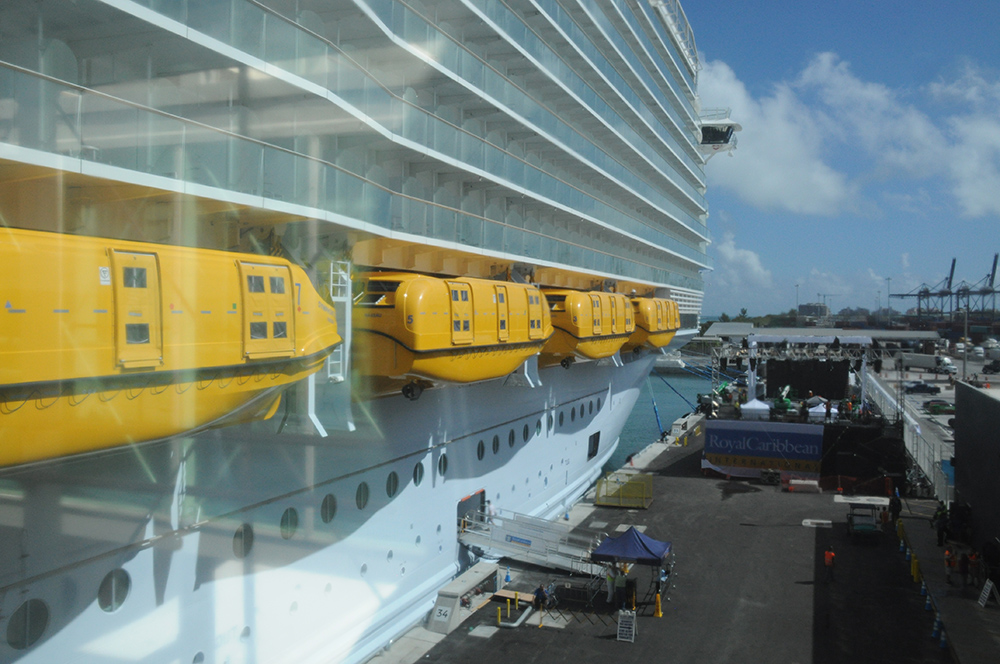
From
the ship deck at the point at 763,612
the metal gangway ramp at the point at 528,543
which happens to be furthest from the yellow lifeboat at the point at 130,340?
the metal gangway ramp at the point at 528,543

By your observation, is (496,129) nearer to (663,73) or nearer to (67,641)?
(67,641)

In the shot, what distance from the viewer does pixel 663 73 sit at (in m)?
35.1

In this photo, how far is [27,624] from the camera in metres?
7.85

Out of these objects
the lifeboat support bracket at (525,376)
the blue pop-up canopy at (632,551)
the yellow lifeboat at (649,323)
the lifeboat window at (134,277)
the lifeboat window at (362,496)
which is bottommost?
the blue pop-up canopy at (632,551)

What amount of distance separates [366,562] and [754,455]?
1933cm

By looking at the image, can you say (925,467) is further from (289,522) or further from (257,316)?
(257,316)

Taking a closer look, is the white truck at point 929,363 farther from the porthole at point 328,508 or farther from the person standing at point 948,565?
the porthole at point 328,508

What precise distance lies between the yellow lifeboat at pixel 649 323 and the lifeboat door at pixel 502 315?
11311 millimetres

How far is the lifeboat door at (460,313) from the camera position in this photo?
Answer: 1347 centimetres

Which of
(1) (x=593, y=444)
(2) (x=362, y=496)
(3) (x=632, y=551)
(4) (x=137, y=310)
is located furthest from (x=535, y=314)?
(1) (x=593, y=444)

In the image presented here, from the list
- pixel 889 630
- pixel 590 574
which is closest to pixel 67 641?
pixel 590 574

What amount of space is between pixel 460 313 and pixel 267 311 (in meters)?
5.17

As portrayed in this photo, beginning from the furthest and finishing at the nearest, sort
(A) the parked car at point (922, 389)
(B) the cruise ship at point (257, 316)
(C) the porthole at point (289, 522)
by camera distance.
Result: 1. (A) the parked car at point (922, 389)
2. (C) the porthole at point (289, 522)
3. (B) the cruise ship at point (257, 316)

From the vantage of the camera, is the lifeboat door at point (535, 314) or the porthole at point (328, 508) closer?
the porthole at point (328, 508)
